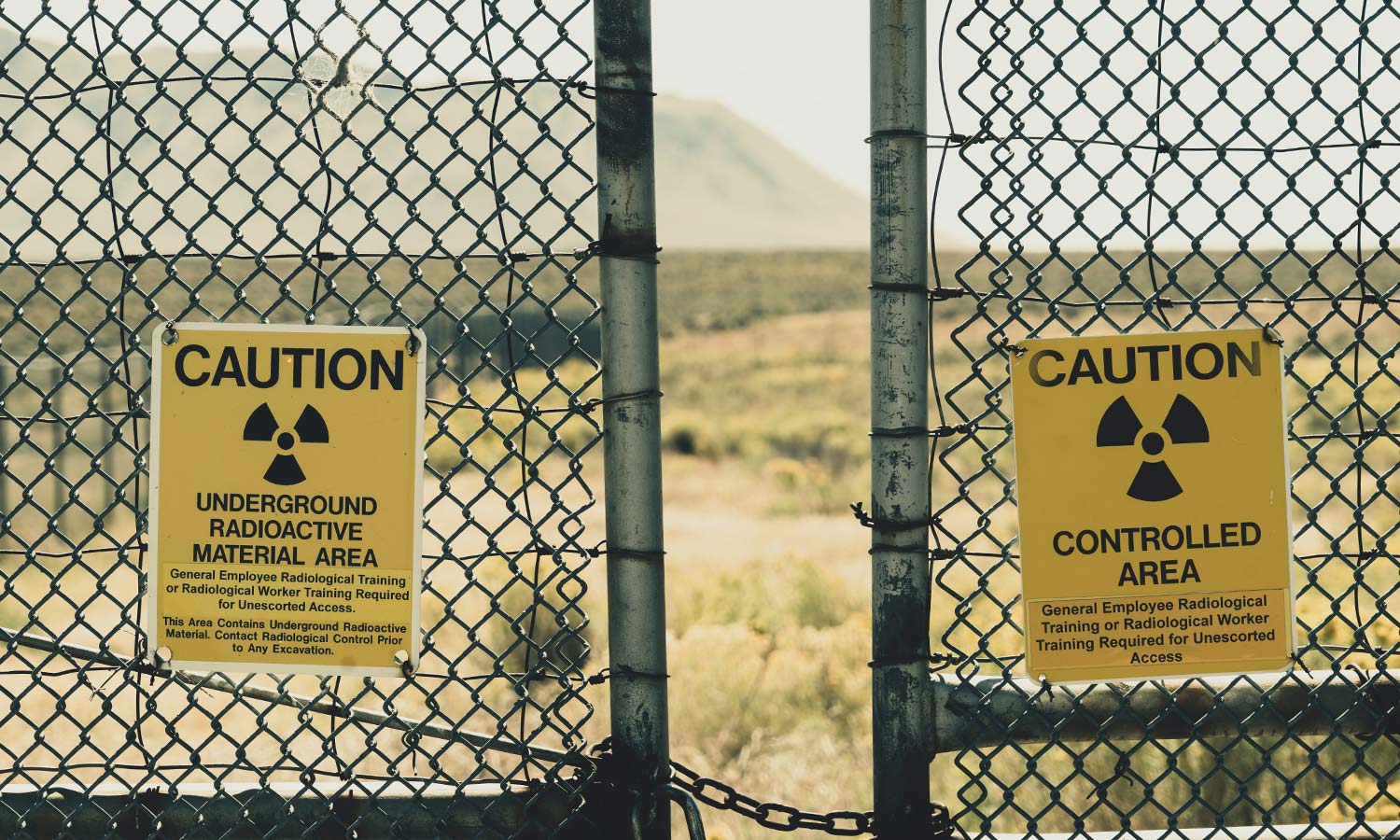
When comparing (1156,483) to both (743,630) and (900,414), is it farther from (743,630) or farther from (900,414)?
(743,630)

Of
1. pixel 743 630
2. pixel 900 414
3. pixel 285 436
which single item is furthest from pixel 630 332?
pixel 743 630

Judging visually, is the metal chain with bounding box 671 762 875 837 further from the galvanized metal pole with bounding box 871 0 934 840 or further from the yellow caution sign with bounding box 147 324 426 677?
the yellow caution sign with bounding box 147 324 426 677

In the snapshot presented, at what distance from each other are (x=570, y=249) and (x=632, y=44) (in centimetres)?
37

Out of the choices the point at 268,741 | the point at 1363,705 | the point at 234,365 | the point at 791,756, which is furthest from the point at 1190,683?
the point at 268,741

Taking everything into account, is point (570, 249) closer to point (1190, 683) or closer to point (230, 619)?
point (230, 619)

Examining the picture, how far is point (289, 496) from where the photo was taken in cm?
215

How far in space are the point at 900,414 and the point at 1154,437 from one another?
45 centimetres

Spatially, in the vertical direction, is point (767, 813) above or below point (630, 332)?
below

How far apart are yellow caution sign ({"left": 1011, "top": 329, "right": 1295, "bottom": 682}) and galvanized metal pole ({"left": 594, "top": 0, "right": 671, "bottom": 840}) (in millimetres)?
647

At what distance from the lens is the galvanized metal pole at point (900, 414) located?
2.10m

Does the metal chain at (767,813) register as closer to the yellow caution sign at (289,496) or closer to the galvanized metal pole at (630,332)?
the galvanized metal pole at (630,332)

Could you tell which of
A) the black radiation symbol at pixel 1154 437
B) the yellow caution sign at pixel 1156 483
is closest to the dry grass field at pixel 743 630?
the yellow caution sign at pixel 1156 483

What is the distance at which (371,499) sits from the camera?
2.14 metres

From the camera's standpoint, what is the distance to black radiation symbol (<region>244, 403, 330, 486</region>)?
2.14 m
